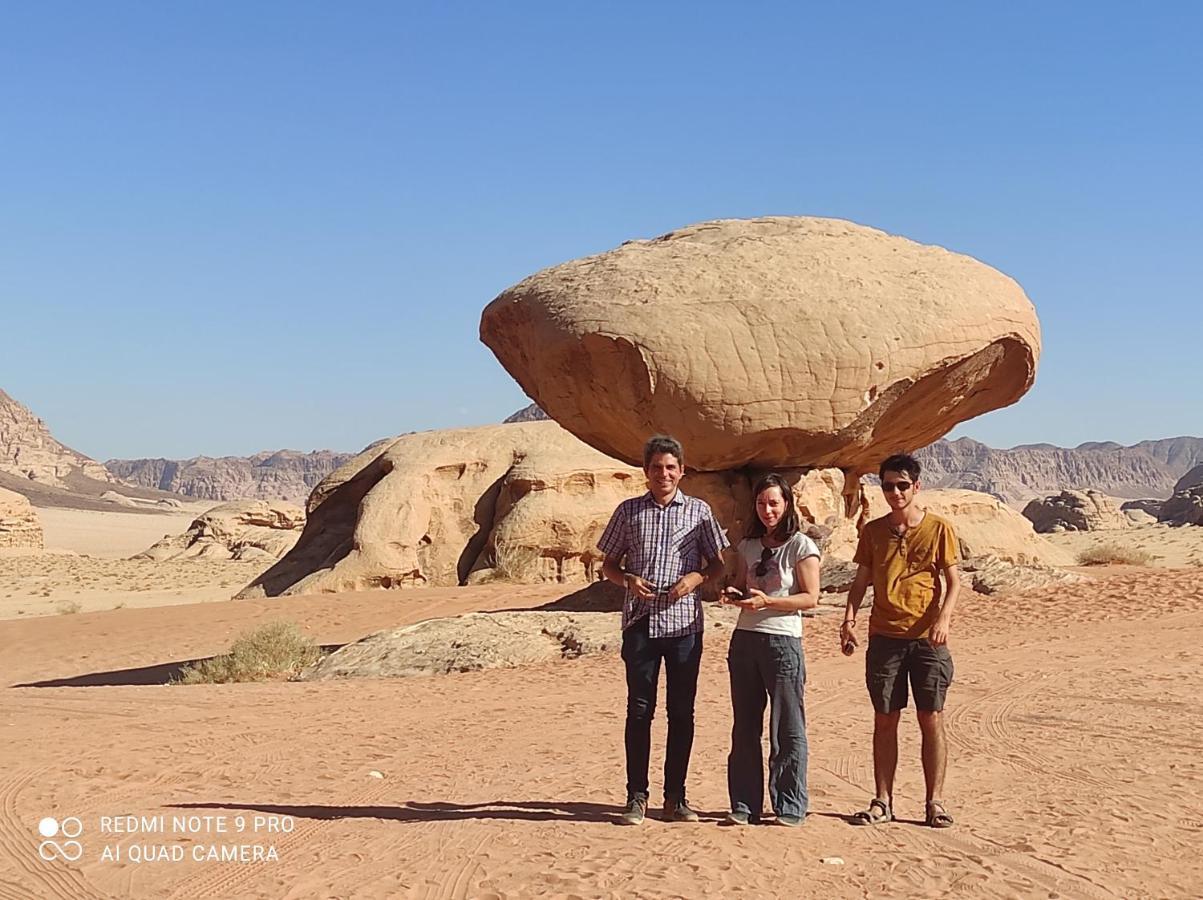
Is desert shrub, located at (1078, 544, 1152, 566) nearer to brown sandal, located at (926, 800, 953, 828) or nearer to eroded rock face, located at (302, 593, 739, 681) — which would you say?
eroded rock face, located at (302, 593, 739, 681)

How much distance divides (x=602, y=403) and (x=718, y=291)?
5.17 feet

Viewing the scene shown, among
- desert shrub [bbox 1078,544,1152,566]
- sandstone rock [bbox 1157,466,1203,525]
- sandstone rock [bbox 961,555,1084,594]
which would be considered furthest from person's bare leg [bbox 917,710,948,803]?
sandstone rock [bbox 1157,466,1203,525]

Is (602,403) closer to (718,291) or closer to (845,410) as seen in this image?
(718,291)

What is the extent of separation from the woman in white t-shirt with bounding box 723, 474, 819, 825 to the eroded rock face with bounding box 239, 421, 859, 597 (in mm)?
12194

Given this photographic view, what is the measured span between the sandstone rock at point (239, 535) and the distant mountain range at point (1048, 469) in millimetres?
78512

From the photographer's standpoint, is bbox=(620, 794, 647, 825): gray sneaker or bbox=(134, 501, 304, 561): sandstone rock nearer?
bbox=(620, 794, 647, 825): gray sneaker

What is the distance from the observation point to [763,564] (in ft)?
14.8

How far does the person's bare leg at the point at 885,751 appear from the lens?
4.66 m

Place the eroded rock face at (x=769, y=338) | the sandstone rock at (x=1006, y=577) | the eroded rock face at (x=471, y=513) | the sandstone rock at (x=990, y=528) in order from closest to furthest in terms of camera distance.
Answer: the eroded rock face at (x=769, y=338)
the sandstone rock at (x=1006, y=577)
the eroded rock face at (x=471, y=513)
the sandstone rock at (x=990, y=528)

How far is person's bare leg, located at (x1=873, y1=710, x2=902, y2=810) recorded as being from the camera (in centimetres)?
466

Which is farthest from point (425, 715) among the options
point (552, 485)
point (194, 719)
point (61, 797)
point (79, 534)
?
point (79, 534)

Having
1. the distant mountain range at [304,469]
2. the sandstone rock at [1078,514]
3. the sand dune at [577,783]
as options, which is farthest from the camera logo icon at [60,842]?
the distant mountain range at [304,469]

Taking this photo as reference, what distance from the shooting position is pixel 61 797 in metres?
5.32

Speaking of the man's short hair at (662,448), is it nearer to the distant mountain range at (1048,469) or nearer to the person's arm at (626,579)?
the person's arm at (626,579)
